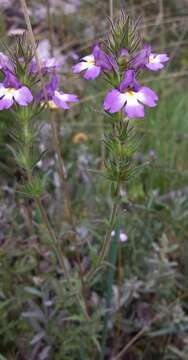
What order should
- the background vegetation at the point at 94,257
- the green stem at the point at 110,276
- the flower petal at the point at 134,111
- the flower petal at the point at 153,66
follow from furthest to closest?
the background vegetation at the point at 94,257 → the green stem at the point at 110,276 → the flower petal at the point at 153,66 → the flower petal at the point at 134,111

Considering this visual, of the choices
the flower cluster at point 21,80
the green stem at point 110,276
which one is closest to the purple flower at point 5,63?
the flower cluster at point 21,80

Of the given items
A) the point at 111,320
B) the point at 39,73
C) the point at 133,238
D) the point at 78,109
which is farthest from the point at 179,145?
the point at 39,73

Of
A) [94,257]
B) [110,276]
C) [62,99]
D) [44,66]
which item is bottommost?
[110,276]

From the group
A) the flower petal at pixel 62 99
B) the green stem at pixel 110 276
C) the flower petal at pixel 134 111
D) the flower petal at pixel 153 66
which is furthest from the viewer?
the green stem at pixel 110 276

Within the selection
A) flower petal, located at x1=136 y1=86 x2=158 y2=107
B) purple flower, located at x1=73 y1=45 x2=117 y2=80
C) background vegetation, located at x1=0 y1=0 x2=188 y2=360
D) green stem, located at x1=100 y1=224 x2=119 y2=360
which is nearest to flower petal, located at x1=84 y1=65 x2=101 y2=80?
purple flower, located at x1=73 y1=45 x2=117 y2=80

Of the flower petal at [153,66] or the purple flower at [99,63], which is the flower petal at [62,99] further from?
the flower petal at [153,66]

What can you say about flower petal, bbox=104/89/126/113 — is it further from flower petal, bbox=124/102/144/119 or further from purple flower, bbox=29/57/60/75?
purple flower, bbox=29/57/60/75

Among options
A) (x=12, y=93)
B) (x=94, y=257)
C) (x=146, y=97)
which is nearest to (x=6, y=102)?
(x=12, y=93)

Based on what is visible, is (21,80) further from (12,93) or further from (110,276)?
(110,276)
